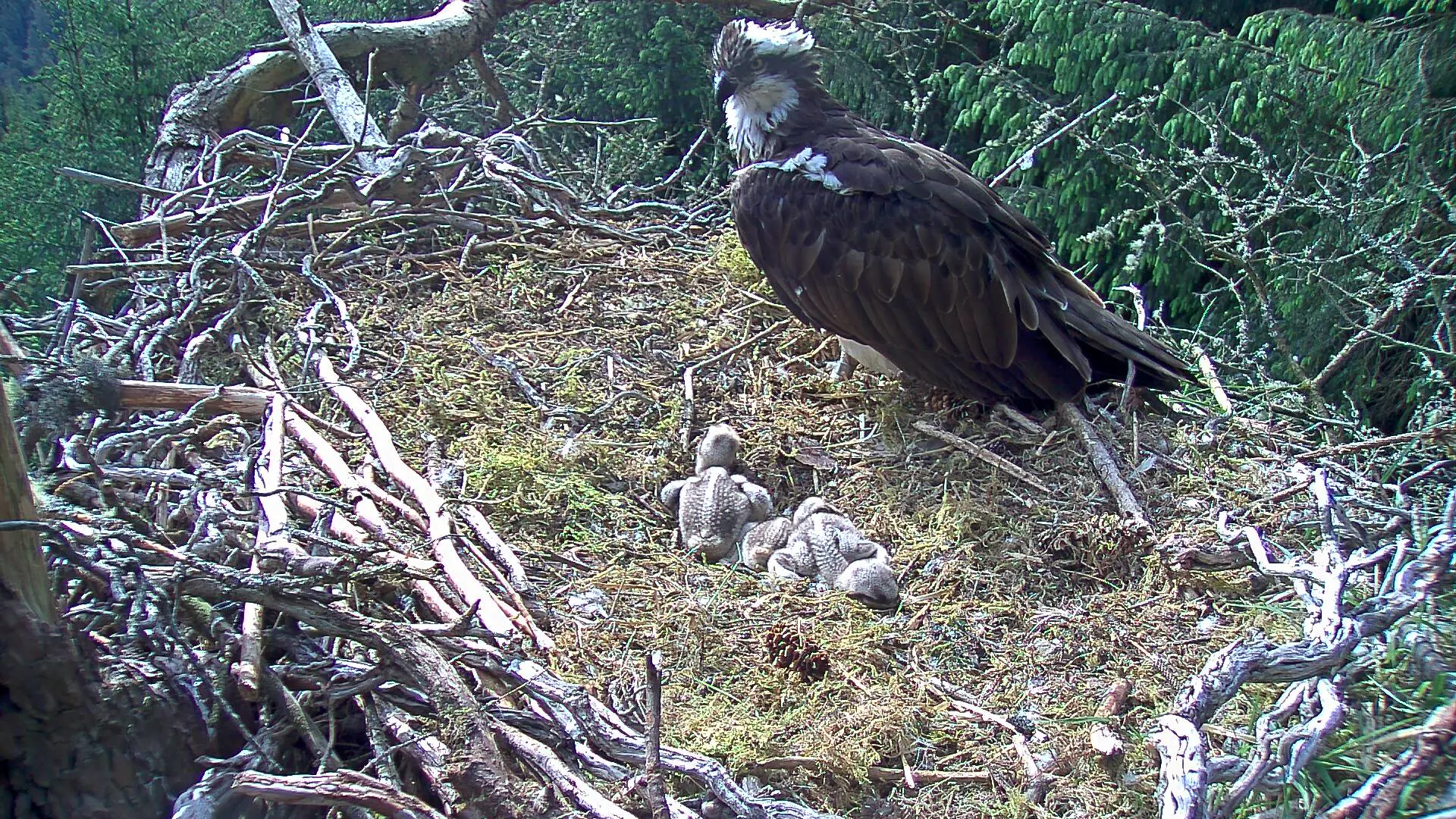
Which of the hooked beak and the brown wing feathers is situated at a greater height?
the hooked beak

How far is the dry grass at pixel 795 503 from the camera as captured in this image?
6.55 feet

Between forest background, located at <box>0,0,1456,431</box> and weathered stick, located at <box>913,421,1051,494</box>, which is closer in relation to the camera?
weathered stick, located at <box>913,421,1051,494</box>

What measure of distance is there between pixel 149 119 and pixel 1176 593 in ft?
17.5

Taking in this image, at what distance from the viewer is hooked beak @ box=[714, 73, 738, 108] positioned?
11.1 ft

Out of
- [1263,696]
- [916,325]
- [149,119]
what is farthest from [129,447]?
[149,119]

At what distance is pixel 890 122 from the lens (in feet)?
18.8

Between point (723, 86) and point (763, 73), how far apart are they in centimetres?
16

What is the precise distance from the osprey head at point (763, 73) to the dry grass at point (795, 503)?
0.64 metres

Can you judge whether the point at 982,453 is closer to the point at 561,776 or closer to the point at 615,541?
the point at 615,541

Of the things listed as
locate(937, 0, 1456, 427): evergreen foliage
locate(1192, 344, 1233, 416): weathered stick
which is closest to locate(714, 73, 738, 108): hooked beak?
locate(937, 0, 1456, 427): evergreen foliage

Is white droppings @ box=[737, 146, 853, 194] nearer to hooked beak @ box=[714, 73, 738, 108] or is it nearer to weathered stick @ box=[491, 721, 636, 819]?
hooked beak @ box=[714, 73, 738, 108]

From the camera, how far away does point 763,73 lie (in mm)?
3328

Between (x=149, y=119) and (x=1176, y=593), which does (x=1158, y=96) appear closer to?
(x=1176, y=593)

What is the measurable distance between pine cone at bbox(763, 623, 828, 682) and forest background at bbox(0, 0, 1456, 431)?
2.11 m
